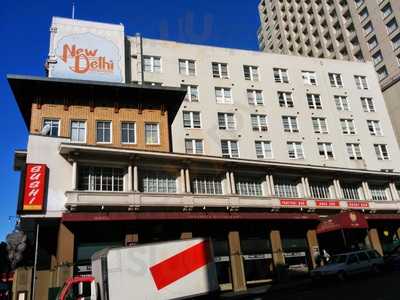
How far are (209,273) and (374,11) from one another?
6240 cm

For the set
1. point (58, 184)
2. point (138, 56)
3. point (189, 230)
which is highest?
point (138, 56)

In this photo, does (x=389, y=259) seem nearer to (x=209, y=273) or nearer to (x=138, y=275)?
(x=209, y=273)

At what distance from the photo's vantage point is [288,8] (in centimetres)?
8762

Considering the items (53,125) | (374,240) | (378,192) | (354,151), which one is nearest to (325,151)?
(354,151)

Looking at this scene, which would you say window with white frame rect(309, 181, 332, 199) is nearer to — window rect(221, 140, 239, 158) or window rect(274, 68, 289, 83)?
window rect(221, 140, 239, 158)

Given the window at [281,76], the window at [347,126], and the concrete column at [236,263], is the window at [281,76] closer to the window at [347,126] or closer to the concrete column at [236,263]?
the window at [347,126]

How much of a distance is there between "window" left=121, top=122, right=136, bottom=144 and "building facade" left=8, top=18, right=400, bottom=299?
0.09 metres

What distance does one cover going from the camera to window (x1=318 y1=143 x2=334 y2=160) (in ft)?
143

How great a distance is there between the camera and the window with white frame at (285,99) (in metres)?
44.8

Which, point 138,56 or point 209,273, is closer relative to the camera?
point 209,273

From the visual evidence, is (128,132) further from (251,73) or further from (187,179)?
(251,73)

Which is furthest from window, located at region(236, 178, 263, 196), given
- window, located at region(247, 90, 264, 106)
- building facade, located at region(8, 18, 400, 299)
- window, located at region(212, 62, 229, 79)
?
window, located at region(212, 62, 229, 79)

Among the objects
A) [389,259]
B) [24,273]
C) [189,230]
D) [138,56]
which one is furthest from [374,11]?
[24,273]

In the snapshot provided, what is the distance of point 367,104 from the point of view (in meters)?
49.5
